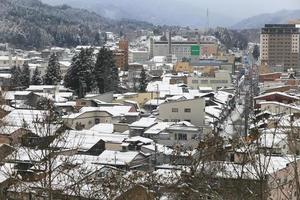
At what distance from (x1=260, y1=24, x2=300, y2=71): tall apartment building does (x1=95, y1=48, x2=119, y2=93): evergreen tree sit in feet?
41.8

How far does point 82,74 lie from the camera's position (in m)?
12.3

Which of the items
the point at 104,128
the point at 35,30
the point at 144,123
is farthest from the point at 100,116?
the point at 35,30

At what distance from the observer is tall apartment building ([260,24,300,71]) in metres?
24.7

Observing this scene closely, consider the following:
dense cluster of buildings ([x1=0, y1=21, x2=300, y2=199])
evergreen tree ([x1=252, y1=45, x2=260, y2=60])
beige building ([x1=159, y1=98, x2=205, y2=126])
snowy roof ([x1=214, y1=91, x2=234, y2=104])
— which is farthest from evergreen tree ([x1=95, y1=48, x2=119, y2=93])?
evergreen tree ([x1=252, y1=45, x2=260, y2=60])

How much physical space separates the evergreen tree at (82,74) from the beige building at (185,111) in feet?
12.2

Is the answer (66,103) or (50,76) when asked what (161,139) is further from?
(50,76)

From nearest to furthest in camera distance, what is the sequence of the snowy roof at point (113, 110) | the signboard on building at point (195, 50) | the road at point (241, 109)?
the road at point (241, 109) < the snowy roof at point (113, 110) < the signboard on building at point (195, 50)

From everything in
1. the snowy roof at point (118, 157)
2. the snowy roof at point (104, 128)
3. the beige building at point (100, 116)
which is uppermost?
the snowy roof at point (118, 157)

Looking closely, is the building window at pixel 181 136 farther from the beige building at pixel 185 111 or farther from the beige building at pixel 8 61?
the beige building at pixel 8 61

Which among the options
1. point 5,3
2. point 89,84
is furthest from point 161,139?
point 5,3

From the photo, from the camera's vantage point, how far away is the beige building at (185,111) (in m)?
8.72

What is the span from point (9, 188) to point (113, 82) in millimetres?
10494

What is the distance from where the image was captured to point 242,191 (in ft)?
6.40

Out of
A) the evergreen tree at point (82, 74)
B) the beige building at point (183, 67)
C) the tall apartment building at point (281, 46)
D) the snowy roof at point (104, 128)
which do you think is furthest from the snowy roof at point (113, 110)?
the tall apartment building at point (281, 46)
